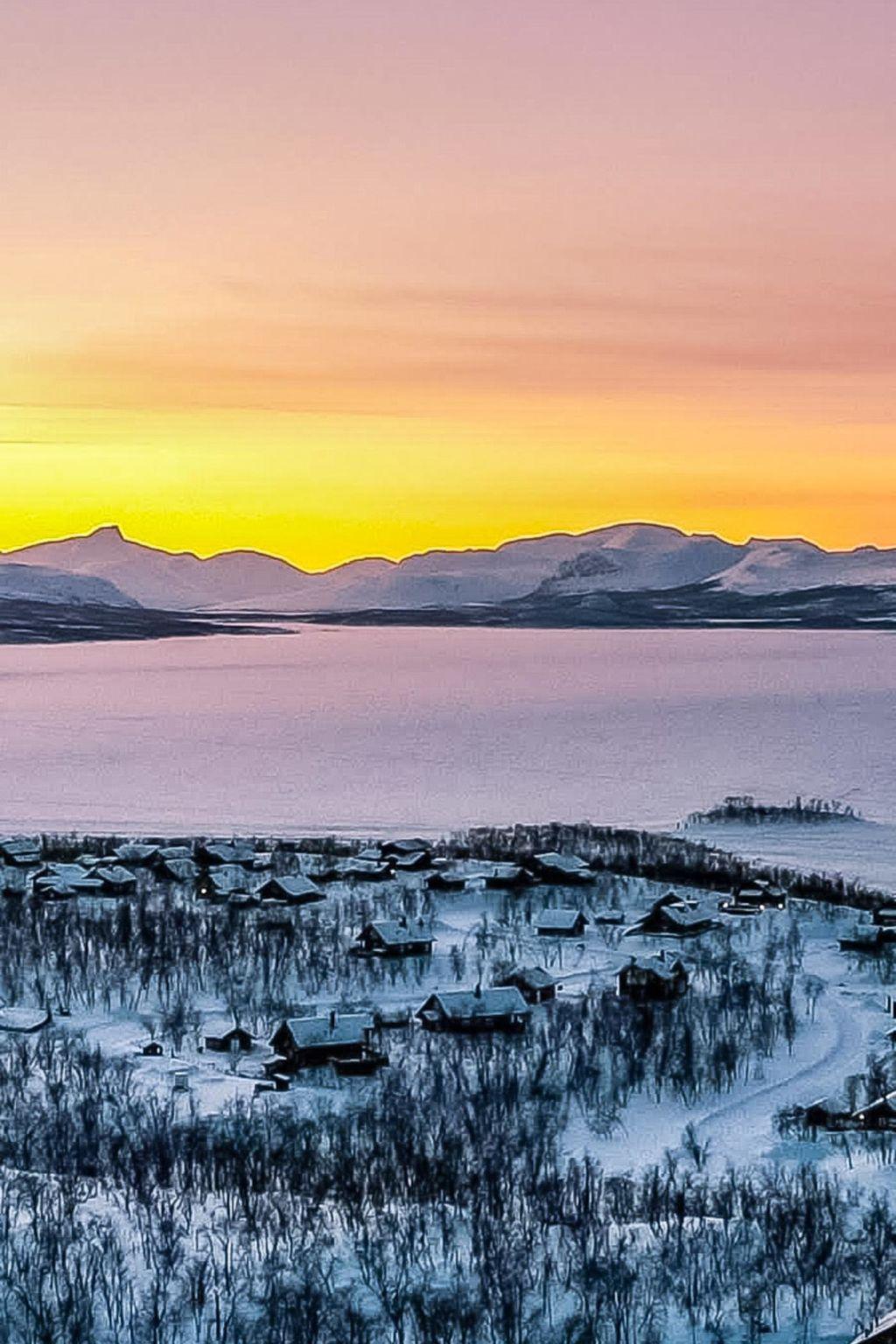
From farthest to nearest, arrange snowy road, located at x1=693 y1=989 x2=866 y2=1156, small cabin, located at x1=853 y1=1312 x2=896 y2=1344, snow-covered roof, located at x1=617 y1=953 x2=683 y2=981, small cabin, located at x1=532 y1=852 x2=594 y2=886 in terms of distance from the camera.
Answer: small cabin, located at x1=532 y1=852 x2=594 y2=886
snow-covered roof, located at x1=617 y1=953 x2=683 y2=981
snowy road, located at x1=693 y1=989 x2=866 y2=1156
small cabin, located at x1=853 y1=1312 x2=896 y2=1344

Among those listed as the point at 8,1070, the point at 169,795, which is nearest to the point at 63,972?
the point at 8,1070

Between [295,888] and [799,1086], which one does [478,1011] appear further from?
[295,888]

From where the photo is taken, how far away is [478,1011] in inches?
1179

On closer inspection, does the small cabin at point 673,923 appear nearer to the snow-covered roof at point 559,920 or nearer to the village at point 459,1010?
the village at point 459,1010

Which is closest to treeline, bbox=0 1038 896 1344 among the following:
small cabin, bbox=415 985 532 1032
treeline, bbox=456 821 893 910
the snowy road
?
the snowy road

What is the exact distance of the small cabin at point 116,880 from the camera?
4309 cm

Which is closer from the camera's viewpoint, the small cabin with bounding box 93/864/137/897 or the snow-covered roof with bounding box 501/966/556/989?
the snow-covered roof with bounding box 501/966/556/989

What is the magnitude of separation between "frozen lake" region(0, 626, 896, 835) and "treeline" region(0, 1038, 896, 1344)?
38987 mm

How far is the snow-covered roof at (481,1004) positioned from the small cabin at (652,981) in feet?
10.6

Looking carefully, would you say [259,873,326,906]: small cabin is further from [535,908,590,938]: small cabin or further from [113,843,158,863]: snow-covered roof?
[113,843,158,863]: snow-covered roof

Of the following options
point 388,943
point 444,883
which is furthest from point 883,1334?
point 444,883

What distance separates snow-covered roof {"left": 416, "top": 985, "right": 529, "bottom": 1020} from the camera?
30.0 m

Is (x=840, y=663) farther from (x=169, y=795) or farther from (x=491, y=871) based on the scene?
(x=491, y=871)

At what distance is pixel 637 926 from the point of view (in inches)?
1524
